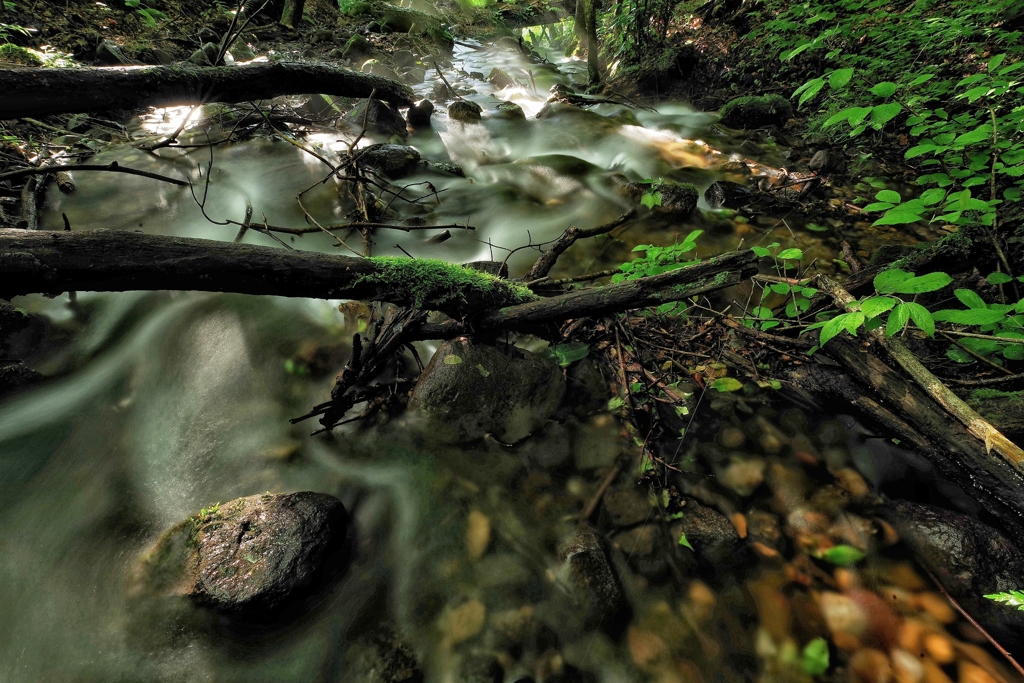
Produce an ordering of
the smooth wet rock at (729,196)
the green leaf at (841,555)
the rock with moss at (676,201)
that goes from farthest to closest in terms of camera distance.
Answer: the smooth wet rock at (729,196) < the rock with moss at (676,201) < the green leaf at (841,555)

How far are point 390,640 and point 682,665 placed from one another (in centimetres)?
139

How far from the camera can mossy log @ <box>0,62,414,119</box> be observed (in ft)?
8.95

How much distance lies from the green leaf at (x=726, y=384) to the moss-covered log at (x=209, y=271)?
172cm

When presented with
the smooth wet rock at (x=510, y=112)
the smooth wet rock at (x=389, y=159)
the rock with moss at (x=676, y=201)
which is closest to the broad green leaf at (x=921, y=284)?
the rock with moss at (x=676, y=201)

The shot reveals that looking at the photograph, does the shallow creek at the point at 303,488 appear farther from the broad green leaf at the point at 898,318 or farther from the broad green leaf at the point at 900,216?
the broad green leaf at the point at 900,216

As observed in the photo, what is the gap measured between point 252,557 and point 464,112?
→ 7268 mm

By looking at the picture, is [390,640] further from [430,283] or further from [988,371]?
[988,371]

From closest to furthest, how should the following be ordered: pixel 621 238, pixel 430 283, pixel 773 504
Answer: pixel 430 283 → pixel 773 504 → pixel 621 238

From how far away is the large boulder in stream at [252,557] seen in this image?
1897 mm

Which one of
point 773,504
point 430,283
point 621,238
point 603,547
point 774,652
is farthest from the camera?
point 621,238

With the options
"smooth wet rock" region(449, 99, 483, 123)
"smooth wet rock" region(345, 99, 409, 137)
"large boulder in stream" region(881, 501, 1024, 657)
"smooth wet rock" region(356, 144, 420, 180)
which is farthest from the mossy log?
"large boulder in stream" region(881, 501, 1024, 657)

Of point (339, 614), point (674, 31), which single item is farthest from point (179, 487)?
point (674, 31)

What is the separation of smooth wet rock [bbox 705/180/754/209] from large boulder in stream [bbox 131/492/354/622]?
497 cm

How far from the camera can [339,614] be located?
6.61ft
